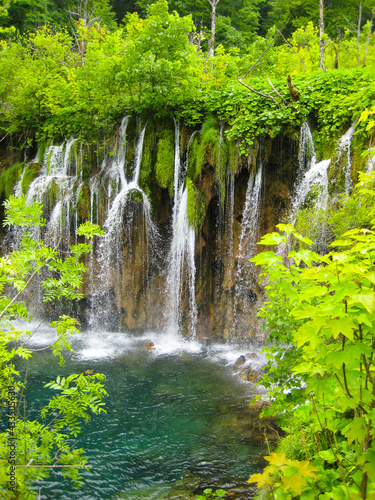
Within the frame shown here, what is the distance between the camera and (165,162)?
473 inches

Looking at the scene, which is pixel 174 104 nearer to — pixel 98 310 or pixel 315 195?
pixel 315 195

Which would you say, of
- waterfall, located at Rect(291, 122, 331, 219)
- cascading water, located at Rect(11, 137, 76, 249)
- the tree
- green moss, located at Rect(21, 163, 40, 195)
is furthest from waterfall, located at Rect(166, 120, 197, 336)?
the tree

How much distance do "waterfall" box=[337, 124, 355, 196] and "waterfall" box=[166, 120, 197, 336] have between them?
4.36 m

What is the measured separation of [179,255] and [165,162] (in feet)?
9.63

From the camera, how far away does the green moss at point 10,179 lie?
1384 cm

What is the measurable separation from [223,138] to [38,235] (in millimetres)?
7044

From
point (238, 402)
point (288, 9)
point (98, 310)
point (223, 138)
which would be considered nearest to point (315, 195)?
point (223, 138)

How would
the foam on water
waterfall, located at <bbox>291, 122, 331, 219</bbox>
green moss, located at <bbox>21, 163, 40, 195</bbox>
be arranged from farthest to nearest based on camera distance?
green moss, located at <bbox>21, 163, 40, 195</bbox> → the foam on water → waterfall, located at <bbox>291, 122, 331, 219</bbox>

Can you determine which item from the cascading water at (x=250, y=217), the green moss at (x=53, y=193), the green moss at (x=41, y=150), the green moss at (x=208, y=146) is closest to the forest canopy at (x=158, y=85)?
the green moss at (x=41, y=150)

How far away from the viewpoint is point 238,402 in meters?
7.54

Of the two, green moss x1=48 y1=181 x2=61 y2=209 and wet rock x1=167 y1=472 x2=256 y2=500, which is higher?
green moss x1=48 y1=181 x2=61 y2=209

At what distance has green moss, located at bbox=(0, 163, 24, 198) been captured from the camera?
1384 centimetres

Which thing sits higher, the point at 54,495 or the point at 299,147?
the point at 299,147

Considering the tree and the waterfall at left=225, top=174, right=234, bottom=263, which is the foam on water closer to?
the waterfall at left=225, top=174, right=234, bottom=263
